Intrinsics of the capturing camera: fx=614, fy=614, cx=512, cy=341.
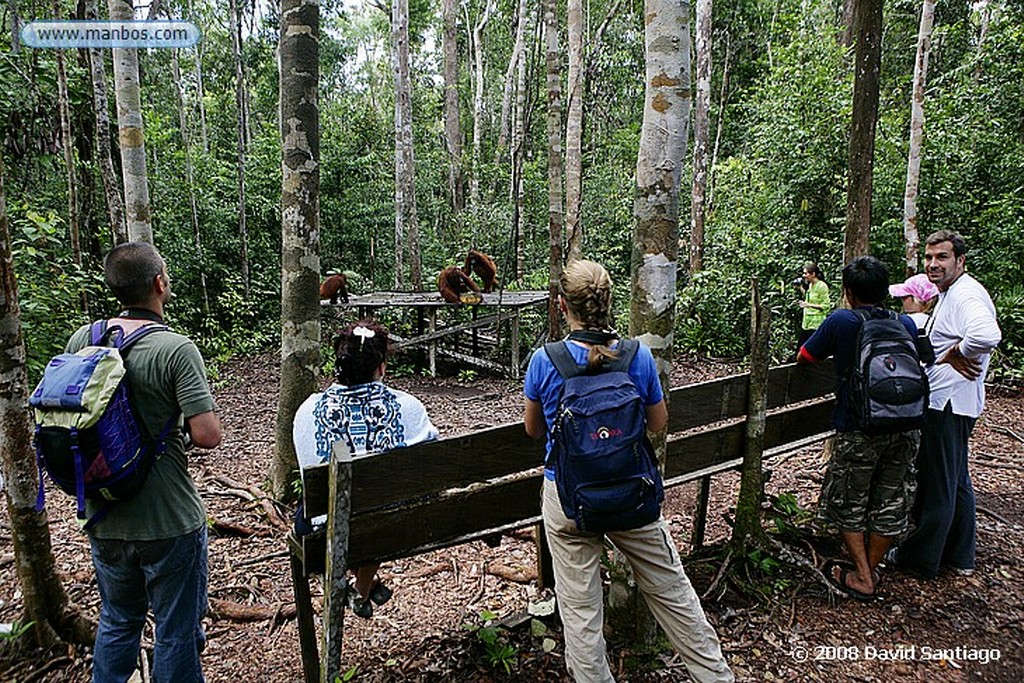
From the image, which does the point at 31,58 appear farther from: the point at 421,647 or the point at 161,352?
the point at 421,647

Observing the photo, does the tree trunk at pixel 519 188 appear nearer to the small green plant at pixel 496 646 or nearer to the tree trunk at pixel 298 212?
the tree trunk at pixel 298 212

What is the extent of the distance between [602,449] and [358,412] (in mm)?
1200

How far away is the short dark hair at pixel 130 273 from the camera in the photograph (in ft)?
7.91

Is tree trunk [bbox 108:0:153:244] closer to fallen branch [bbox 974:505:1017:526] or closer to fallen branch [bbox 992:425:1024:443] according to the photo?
fallen branch [bbox 974:505:1017:526]

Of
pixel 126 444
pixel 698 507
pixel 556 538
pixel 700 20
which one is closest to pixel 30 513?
pixel 126 444

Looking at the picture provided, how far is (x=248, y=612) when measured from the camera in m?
3.72

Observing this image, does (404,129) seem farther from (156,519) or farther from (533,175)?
(156,519)

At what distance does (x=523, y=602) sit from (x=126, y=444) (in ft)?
7.86

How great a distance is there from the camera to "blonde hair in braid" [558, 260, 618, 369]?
2385 millimetres

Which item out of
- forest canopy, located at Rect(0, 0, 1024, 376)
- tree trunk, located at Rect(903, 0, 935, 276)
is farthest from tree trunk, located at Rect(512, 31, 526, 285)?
tree trunk, located at Rect(903, 0, 935, 276)

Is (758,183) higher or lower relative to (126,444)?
higher

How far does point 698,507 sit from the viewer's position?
12.7 ft
